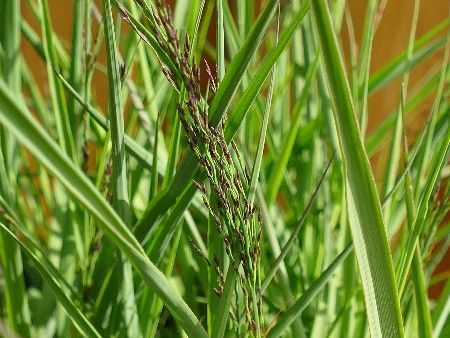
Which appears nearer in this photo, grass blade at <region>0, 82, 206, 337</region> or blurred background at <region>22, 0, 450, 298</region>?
grass blade at <region>0, 82, 206, 337</region>

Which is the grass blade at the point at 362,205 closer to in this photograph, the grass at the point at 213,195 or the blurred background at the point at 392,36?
the grass at the point at 213,195

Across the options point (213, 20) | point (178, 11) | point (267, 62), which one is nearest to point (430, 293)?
point (213, 20)

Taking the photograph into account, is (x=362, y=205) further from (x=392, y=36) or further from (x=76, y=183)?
(x=392, y=36)

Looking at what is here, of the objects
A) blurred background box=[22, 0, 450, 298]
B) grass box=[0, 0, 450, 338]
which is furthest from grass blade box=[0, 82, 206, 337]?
blurred background box=[22, 0, 450, 298]

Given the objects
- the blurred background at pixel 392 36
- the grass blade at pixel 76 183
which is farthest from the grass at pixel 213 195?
the blurred background at pixel 392 36

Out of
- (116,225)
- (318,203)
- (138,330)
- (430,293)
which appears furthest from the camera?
(430,293)

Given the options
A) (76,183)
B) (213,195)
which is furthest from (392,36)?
(76,183)

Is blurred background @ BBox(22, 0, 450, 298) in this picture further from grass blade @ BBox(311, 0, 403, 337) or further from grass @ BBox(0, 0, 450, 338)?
grass blade @ BBox(311, 0, 403, 337)

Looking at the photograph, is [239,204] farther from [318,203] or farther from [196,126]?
[318,203]
